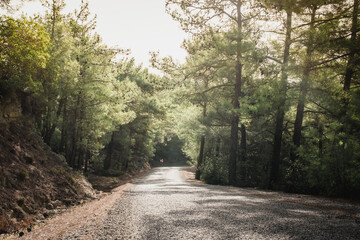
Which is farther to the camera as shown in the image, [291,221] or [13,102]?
[13,102]

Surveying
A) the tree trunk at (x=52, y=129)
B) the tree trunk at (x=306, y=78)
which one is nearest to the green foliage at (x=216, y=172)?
the tree trunk at (x=306, y=78)

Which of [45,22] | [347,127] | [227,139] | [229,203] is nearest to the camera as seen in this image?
[229,203]

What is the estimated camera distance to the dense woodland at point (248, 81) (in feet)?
29.9

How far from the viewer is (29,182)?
9.20 m

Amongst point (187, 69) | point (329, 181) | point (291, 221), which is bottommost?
point (291, 221)

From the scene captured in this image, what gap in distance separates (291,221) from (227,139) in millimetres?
15445

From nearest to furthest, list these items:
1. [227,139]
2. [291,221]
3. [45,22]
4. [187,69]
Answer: [291,221], [45,22], [187,69], [227,139]

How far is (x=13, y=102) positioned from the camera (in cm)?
1107

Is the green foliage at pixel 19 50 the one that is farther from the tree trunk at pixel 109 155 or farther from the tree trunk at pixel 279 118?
the tree trunk at pixel 109 155

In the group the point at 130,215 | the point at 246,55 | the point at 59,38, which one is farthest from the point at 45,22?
the point at 130,215

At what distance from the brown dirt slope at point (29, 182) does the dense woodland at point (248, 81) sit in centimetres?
200

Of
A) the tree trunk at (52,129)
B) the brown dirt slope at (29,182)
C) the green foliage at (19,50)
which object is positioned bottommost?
the brown dirt slope at (29,182)

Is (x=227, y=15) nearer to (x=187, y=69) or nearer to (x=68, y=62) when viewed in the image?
(x=187, y=69)

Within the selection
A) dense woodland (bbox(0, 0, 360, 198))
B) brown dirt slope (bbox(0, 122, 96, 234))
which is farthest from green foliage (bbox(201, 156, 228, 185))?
brown dirt slope (bbox(0, 122, 96, 234))
